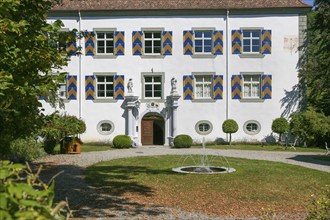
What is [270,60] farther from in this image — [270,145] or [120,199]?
[120,199]

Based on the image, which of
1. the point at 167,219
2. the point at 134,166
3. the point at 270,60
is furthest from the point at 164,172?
the point at 270,60

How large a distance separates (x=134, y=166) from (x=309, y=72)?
14.4 m

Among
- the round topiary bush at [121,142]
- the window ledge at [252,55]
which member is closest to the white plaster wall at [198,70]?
the window ledge at [252,55]

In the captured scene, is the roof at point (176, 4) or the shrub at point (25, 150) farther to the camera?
the roof at point (176, 4)

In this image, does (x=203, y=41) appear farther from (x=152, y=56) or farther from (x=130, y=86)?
(x=130, y=86)

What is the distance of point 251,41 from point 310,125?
20.1 feet

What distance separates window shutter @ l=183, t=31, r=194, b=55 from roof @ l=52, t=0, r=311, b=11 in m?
1.56

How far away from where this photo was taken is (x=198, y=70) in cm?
2555

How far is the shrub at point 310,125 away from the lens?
23125mm

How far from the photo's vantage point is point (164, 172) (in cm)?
1280

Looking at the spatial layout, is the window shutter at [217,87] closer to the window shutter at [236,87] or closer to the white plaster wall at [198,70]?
the white plaster wall at [198,70]

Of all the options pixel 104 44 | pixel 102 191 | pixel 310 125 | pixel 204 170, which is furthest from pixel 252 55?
pixel 102 191

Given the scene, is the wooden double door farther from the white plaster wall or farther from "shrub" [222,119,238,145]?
"shrub" [222,119,238,145]

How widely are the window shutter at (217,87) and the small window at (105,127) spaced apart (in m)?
6.37
